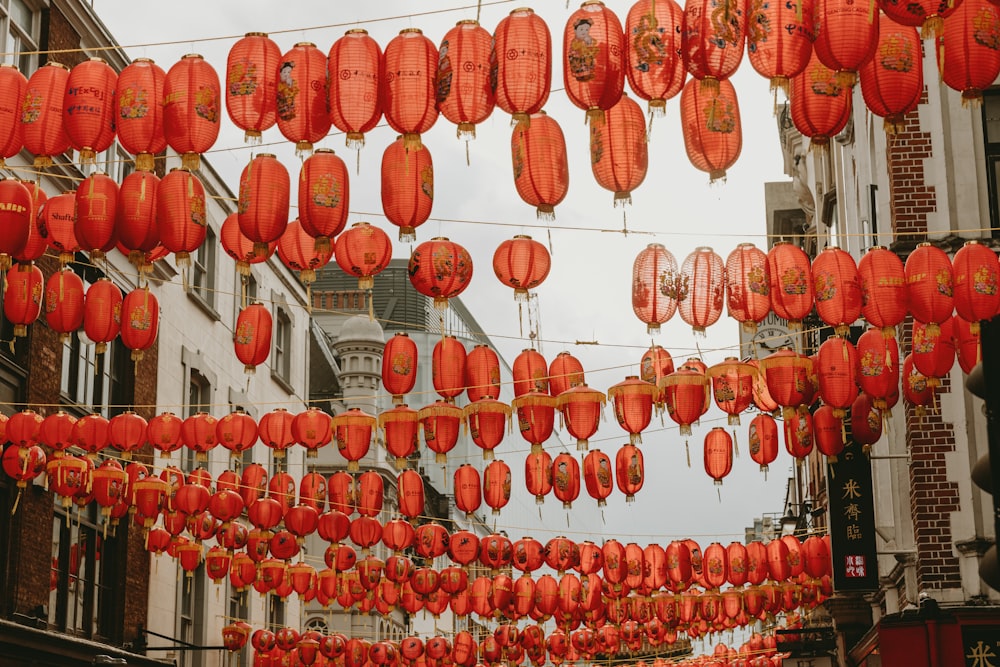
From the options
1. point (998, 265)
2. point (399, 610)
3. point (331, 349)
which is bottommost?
point (399, 610)

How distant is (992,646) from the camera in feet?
47.4

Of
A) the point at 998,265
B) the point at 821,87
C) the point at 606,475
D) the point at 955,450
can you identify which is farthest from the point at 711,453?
the point at 821,87

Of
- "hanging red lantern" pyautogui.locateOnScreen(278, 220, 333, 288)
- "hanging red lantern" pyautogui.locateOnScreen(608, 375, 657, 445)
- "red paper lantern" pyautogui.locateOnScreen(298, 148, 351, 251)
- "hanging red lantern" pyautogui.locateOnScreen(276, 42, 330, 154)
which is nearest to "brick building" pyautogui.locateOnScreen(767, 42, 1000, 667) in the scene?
"hanging red lantern" pyautogui.locateOnScreen(608, 375, 657, 445)

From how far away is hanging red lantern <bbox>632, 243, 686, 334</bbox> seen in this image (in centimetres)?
1631

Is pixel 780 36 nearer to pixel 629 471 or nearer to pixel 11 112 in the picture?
pixel 11 112

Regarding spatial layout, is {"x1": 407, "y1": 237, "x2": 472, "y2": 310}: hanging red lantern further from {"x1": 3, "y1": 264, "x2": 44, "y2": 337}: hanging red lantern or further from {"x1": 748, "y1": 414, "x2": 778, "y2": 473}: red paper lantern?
{"x1": 748, "y1": 414, "x2": 778, "y2": 473}: red paper lantern

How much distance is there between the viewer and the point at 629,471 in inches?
903

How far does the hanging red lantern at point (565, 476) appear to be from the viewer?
75.3 ft

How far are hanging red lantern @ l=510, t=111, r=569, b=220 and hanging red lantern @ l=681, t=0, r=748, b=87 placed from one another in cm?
196

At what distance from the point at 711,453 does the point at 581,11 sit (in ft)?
38.1

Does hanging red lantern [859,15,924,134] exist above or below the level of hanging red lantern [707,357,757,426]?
above

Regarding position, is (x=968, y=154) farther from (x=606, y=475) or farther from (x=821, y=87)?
(x=606, y=475)

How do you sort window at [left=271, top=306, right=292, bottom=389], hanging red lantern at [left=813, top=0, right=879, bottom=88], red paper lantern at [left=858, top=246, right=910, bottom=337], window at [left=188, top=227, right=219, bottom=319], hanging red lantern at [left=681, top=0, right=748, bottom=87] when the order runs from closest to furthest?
hanging red lantern at [left=813, top=0, right=879, bottom=88]
hanging red lantern at [left=681, top=0, right=748, bottom=87]
red paper lantern at [left=858, top=246, right=910, bottom=337]
window at [left=188, top=227, right=219, bottom=319]
window at [left=271, top=306, right=292, bottom=389]

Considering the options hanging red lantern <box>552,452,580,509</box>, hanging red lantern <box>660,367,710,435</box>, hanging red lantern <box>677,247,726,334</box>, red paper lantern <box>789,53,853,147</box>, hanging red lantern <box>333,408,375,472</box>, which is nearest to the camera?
red paper lantern <box>789,53,853,147</box>
